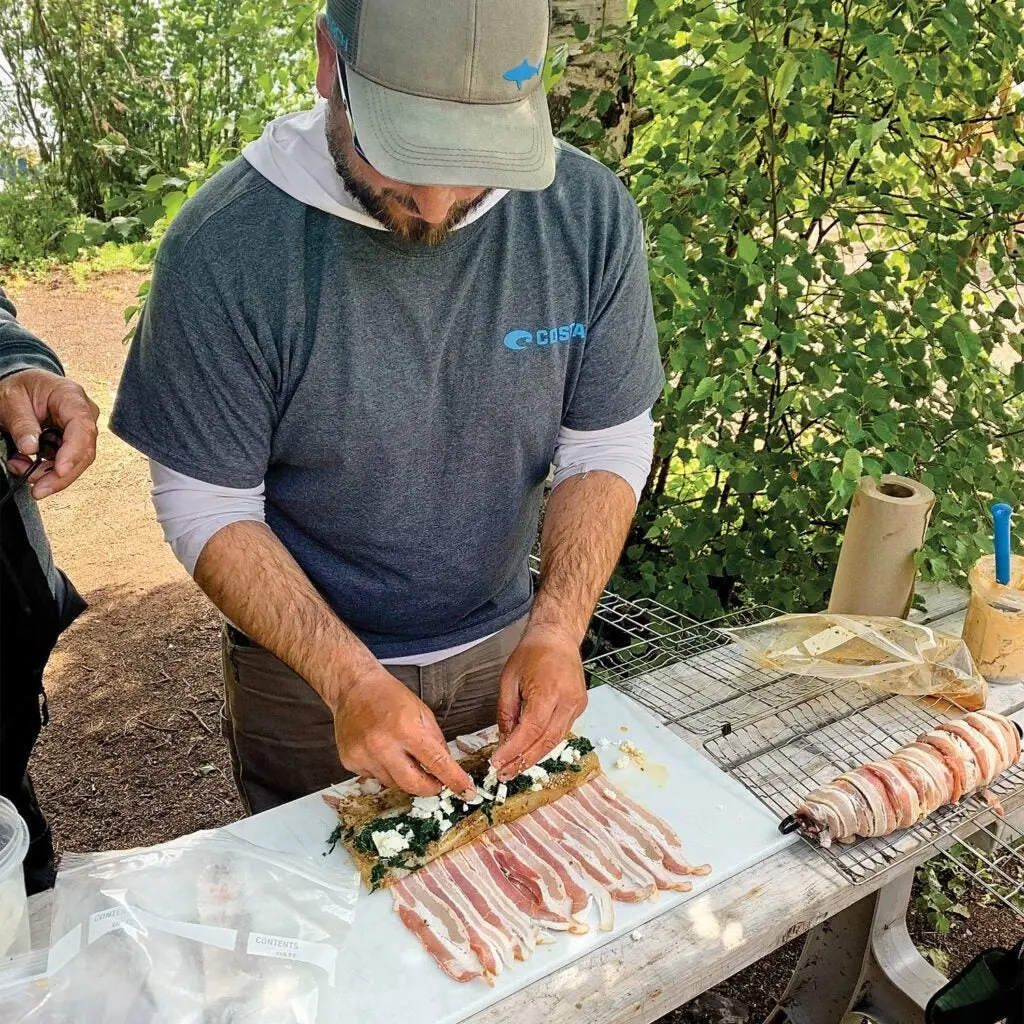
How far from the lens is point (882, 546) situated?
2.46 metres

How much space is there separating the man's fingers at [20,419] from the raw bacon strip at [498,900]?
1170mm

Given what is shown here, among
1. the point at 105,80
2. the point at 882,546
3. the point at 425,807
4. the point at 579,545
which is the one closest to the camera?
the point at 425,807

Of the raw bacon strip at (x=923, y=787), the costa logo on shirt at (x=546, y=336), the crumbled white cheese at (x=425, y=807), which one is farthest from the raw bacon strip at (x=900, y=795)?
the costa logo on shirt at (x=546, y=336)

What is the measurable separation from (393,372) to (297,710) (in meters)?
0.96

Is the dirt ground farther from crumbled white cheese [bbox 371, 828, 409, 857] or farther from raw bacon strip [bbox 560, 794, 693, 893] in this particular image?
crumbled white cheese [bbox 371, 828, 409, 857]

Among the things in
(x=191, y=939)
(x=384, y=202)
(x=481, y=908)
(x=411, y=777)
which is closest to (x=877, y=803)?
(x=481, y=908)

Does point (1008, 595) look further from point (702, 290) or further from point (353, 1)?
point (353, 1)

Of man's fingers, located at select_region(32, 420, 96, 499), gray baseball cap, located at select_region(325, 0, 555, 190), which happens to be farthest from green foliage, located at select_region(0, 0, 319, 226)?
gray baseball cap, located at select_region(325, 0, 555, 190)

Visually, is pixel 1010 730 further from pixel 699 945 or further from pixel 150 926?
pixel 150 926

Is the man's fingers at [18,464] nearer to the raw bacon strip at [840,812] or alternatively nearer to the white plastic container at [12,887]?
the white plastic container at [12,887]

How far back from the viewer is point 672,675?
243cm

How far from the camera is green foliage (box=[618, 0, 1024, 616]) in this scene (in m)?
2.89

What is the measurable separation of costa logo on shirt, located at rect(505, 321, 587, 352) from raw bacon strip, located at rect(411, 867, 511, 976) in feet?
3.65

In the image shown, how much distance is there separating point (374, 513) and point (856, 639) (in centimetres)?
121
